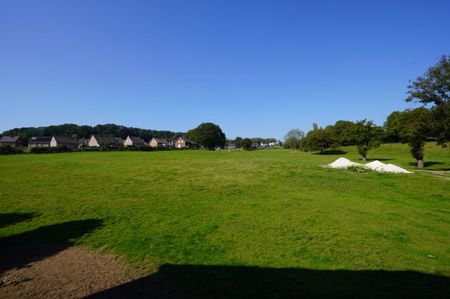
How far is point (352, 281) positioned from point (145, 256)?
5568 millimetres

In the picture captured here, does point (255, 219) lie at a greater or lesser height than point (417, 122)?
lesser

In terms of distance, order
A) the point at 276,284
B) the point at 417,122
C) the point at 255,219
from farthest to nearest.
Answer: the point at 417,122
the point at 255,219
the point at 276,284

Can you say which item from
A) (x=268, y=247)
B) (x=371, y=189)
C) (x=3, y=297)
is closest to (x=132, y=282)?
(x=3, y=297)

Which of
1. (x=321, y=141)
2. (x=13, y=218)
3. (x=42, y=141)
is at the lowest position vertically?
(x=13, y=218)

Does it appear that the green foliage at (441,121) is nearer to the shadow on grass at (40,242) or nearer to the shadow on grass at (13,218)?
the shadow on grass at (40,242)

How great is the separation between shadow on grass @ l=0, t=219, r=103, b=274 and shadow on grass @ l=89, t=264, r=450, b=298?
11.8 feet

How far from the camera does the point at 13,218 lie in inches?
456

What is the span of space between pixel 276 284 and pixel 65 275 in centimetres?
536

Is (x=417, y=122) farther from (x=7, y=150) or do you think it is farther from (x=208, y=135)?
(x=208, y=135)

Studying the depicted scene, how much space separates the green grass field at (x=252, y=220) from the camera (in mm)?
7637

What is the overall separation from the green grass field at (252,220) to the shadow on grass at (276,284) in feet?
1.34

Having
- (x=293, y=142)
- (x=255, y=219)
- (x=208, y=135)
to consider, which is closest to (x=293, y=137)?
(x=293, y=142)

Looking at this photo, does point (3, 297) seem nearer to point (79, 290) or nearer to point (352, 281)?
point (79, 290)

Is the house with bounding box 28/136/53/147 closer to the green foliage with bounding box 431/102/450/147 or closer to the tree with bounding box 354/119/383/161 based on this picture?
the tree with bounding box 354/119/383/161
